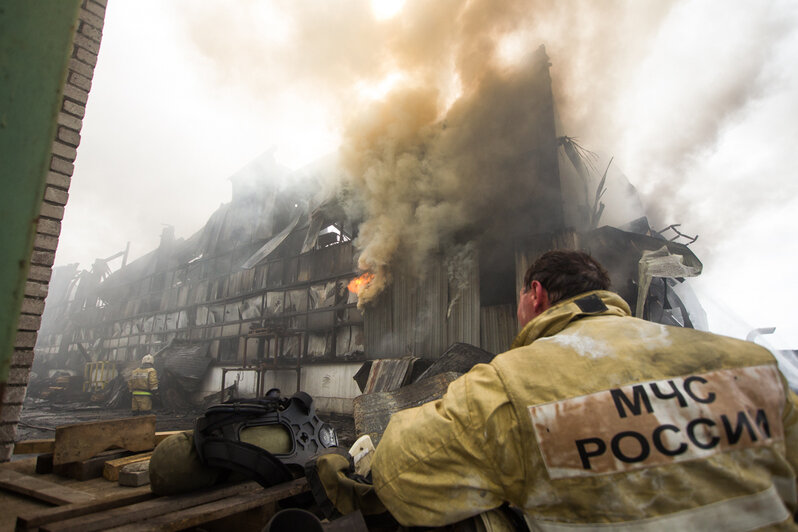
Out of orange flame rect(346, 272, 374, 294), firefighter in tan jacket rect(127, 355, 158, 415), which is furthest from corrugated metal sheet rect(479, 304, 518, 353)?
firefighter in tan jacket rect(127, 355, 158, 415)

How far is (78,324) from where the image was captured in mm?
25500

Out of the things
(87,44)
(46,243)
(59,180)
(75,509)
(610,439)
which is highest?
(87,44)

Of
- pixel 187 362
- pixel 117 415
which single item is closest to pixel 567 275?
pixel 117 415

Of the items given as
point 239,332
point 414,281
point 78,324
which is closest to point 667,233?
point 414,281

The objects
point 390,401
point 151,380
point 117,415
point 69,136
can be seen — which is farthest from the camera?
point 151,380

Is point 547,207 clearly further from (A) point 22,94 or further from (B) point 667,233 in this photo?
(A) point 22,94

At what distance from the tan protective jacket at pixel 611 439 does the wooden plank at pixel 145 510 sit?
2.96ft

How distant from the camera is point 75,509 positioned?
5.11 ft

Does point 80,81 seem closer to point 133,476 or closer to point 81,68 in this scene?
point 81,68

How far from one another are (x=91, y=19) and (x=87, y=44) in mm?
318

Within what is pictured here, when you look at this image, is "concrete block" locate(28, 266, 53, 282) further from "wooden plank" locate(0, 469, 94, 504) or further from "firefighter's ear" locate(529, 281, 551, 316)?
"firefighter's ear" locate(529, 281, 551, 316)

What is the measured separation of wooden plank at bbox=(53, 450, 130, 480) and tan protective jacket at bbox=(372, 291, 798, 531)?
84.4 inches

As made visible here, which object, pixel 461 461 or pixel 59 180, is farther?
pixel 59 180

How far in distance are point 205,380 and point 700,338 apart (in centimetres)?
1676
